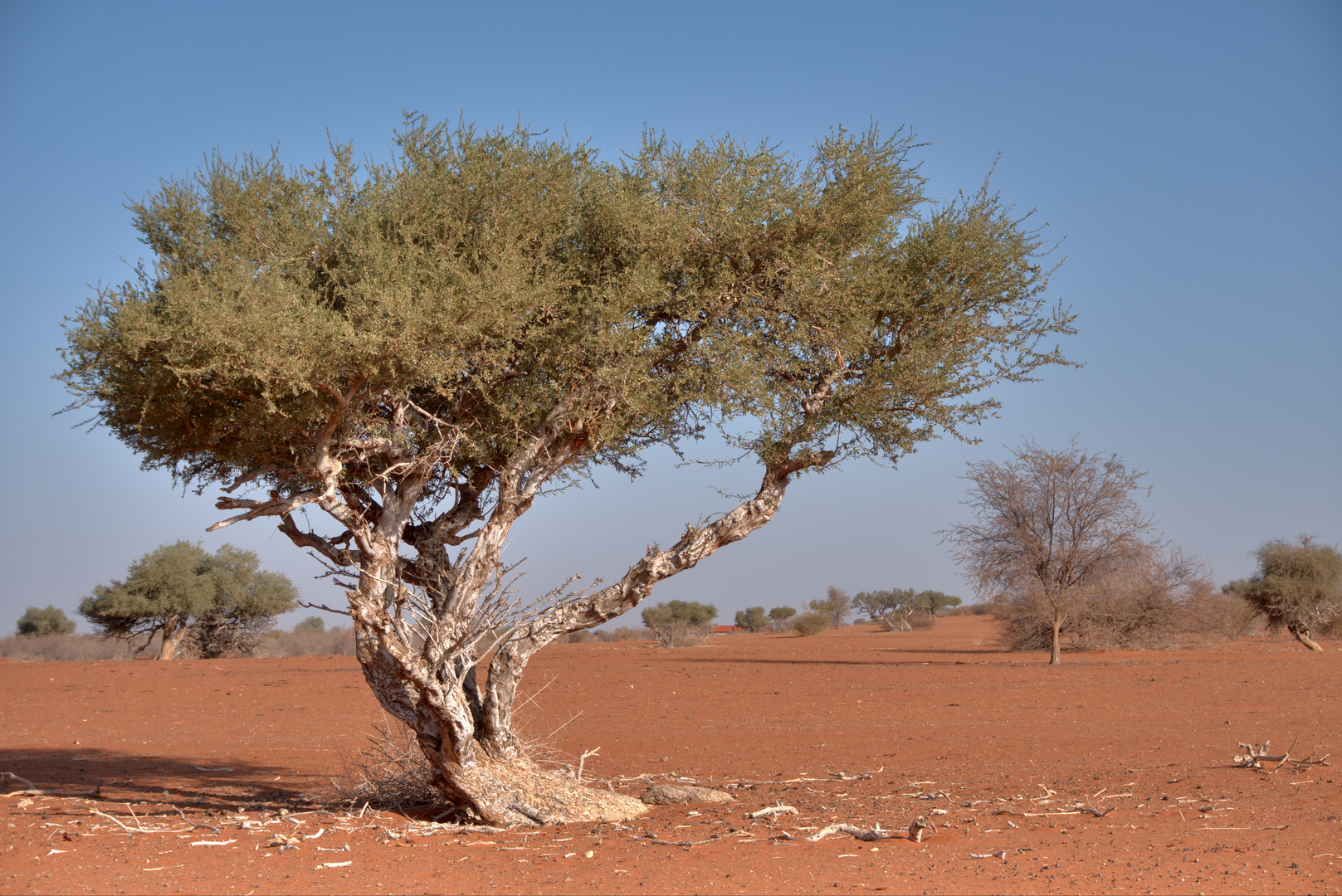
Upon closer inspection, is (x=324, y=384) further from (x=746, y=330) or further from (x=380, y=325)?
(x=746, y=330)

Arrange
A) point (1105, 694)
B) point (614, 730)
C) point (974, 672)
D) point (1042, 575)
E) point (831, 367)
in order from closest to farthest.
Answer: point (831, 367)
point (614, 730)
point (1105, 694)
point (974, 672)
point (1042, 575)

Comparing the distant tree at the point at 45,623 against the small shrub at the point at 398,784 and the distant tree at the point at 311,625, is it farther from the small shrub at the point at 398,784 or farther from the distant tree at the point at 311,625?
the small shrub at the point at 398,784

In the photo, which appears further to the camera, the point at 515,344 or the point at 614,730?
the point at 614,730

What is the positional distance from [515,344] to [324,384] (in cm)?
202

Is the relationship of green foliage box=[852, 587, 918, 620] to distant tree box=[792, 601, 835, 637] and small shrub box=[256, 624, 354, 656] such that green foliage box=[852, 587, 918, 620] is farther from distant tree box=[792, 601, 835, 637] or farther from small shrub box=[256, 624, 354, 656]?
small shrub box=[256, 624, 354, 656]

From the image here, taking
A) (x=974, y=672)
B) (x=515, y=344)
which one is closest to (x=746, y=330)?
(x=515, y=344)

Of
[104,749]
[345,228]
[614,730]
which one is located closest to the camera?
[345,228]

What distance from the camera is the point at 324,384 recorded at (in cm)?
765

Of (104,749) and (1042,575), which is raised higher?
(1042,575)

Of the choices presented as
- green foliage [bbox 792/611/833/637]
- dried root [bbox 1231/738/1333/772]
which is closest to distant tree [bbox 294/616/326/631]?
green foliage [bbox 792/611/833/637]

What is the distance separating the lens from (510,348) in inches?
337

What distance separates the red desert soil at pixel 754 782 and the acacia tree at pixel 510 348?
1797mm

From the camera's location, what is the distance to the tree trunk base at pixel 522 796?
28.0ft

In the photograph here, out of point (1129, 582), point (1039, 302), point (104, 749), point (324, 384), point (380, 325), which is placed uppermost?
point (1039, 302)
